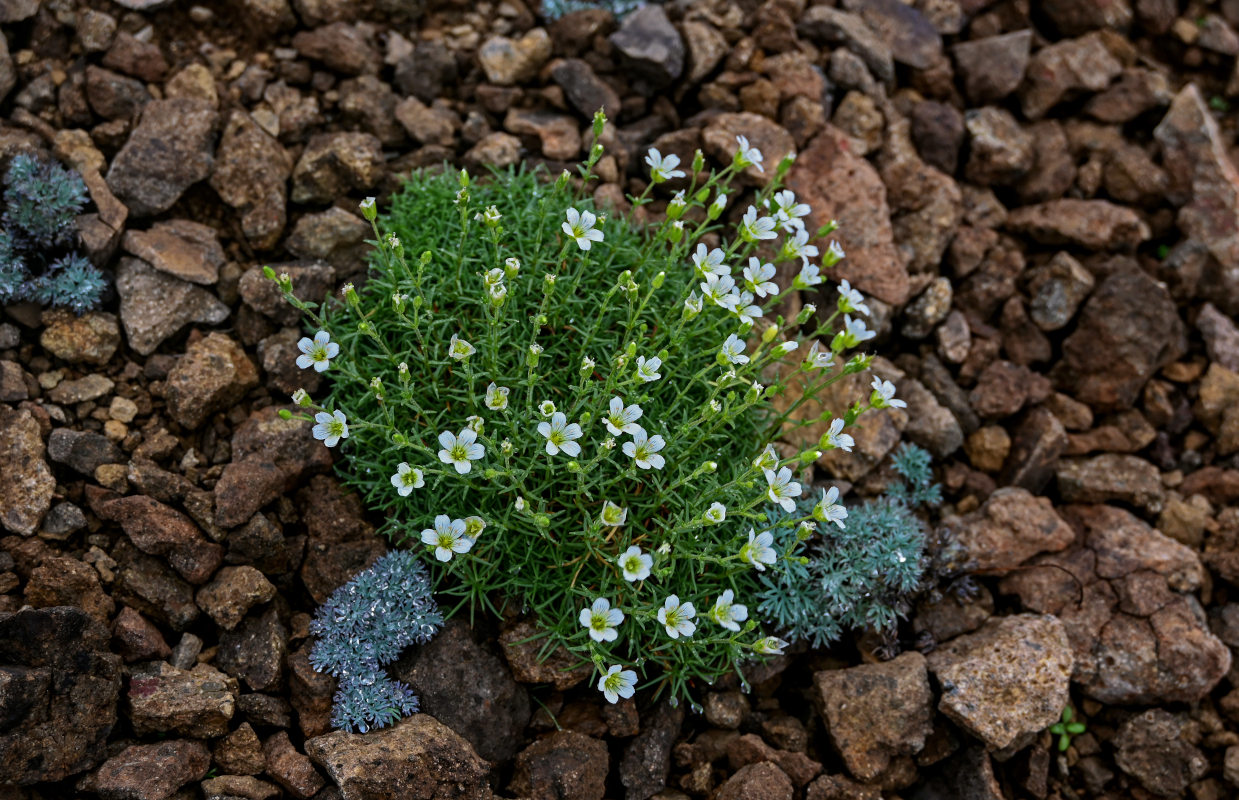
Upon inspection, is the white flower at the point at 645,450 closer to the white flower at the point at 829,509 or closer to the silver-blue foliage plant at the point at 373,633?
the white flower at the point at 829,509

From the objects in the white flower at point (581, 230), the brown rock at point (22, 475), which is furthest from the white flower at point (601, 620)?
the brown rock at point (22, 475)

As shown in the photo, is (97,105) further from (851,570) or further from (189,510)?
(851,570)

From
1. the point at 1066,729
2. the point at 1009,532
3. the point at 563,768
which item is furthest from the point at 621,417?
the point at 1066,729

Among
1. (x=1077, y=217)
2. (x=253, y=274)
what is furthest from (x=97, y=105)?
(x=1077, y=217)

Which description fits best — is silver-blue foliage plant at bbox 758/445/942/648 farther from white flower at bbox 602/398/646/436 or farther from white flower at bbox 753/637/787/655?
white flower at bbox 602/398/646/436

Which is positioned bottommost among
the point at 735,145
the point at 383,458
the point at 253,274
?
the point at 383,458

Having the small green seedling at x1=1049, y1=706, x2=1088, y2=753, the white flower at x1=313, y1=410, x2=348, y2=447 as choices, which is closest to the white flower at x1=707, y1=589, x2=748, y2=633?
the white flower at x1=313, y1=410, x2=348, y2=447
